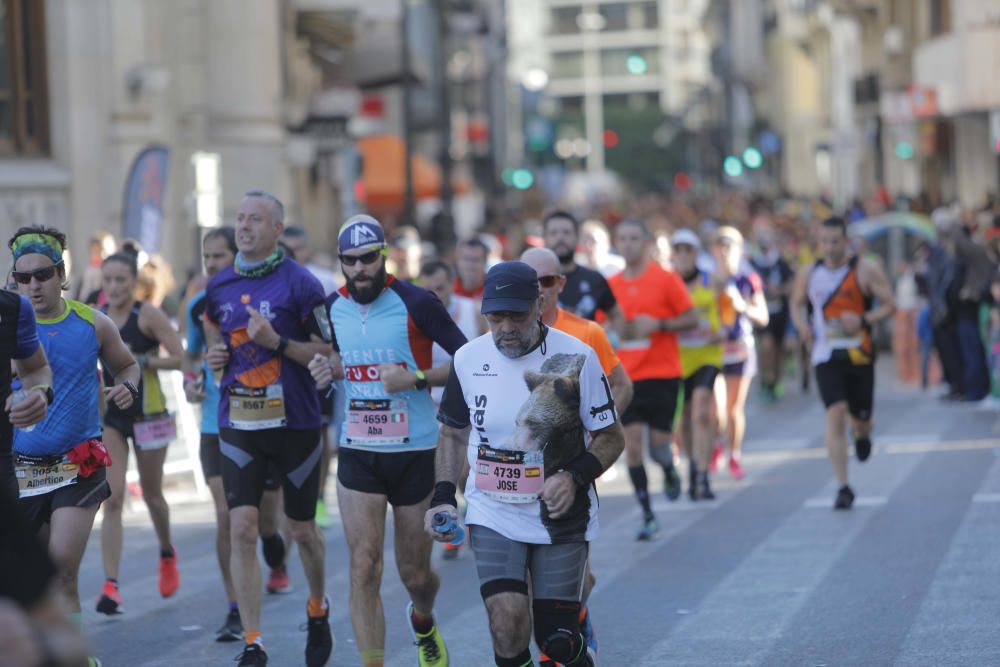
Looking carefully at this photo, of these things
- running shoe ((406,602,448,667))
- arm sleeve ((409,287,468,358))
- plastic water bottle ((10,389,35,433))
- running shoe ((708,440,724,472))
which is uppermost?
arm sleeve ((409,287,468,358))

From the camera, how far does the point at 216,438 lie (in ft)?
33.1

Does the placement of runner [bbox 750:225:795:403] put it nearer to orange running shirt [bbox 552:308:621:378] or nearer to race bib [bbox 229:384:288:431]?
race bib [bbox 229:384:288:431]

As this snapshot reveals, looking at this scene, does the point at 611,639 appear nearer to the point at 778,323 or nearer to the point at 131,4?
the point at 778,323

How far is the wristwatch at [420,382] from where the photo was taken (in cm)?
800

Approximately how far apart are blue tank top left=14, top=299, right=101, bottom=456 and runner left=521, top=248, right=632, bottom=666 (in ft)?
6.15

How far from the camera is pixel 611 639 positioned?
918 cm

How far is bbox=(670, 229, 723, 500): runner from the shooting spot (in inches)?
556

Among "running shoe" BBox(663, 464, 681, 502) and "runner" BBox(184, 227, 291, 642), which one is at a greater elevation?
"runner" BBox(184, 227, 291, 642)

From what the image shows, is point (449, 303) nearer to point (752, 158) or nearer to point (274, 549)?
point (274, 549)

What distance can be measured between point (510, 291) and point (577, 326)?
67.9 inches

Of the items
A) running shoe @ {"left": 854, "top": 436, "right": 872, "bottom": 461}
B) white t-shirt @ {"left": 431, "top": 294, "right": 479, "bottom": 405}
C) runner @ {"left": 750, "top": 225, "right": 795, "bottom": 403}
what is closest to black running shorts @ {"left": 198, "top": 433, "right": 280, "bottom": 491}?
white t-shirt @ {"left": 431, "top": 294, "right": 479, "bottom": 405}

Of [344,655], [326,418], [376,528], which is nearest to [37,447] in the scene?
[376,528]

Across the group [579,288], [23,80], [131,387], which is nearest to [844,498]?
[579,288]

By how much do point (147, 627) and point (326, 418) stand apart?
3.62m
